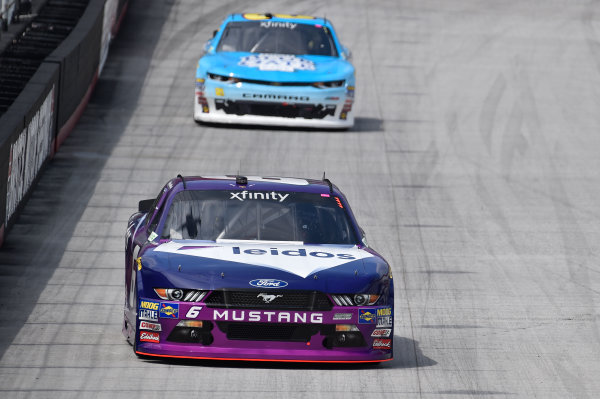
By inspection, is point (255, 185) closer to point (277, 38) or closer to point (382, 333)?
point (382, 333)

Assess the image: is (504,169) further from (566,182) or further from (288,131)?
(288,131)

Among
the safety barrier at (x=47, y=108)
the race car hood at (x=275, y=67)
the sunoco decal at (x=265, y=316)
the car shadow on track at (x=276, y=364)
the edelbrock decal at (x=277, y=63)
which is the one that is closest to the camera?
the sunoco decal at (x=265, y=316)

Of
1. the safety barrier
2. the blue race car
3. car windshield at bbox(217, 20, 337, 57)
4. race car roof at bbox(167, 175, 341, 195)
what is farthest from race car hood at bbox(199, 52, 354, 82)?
race car roof at bbox(167, 175, 341, 195)

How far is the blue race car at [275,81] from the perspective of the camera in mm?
17578

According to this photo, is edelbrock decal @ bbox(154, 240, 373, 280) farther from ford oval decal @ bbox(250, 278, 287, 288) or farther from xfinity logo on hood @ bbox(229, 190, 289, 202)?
xfinity logo on hood @ bbox(229, 190, 289, 202)

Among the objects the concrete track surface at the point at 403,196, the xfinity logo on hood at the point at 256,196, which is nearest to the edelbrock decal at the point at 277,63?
the concrete track surface at the point at 403,196

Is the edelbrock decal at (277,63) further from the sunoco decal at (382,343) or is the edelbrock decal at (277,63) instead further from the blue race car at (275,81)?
the sunoco decal at (382,343)

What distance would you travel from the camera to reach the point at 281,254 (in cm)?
880

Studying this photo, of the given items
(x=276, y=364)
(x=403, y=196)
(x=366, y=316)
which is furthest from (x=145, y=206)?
(x=403, y=196)

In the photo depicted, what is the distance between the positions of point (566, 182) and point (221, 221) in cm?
802

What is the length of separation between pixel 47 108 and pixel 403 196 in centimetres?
432

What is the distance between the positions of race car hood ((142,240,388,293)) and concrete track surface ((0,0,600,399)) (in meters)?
0.60

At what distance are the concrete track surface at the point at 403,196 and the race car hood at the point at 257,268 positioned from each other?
600 mm

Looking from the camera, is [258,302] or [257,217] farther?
[257,217]
